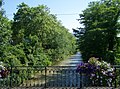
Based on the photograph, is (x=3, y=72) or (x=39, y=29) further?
(x=39, y=29)

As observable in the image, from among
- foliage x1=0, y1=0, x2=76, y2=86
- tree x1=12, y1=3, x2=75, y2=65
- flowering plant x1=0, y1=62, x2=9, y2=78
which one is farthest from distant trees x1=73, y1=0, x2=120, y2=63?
flowering plant x1=0, y1=62, x2=9, y2=78

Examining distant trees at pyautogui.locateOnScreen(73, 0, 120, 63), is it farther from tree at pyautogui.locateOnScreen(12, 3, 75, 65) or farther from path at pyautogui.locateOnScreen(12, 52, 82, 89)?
path at pyautogui.locateOnScreen(12, 52, 82, 89)

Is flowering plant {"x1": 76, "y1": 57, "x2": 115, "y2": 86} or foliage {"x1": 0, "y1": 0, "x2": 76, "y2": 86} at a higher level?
foliage {"x1": 0, "y1": 0, "x2": 76, "y2": 86}

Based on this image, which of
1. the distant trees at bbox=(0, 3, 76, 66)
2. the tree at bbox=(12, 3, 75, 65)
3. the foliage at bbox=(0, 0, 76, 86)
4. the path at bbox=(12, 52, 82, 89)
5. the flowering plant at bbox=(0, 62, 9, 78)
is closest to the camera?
the flowering plant at bbox=(0, 62, 9, 78)

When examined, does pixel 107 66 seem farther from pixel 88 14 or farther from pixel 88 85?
pixel 88 14

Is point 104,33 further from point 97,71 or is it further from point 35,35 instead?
point 97,71

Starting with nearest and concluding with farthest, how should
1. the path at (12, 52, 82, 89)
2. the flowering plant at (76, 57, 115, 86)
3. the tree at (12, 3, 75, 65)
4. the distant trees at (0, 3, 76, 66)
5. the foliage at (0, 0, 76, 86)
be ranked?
the flowering plant at (76, 57, 115, 86) → the path at (12, 52, 82, 89) → the foliage at (0, 0, 76, 86) → the distant trees at (0, 3, 76, 66) → the tree at (12, 3, 75, 65)

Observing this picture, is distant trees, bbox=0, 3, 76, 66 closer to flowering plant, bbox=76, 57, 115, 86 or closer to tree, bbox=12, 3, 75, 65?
tree, bbox=12, 3, 75, 65

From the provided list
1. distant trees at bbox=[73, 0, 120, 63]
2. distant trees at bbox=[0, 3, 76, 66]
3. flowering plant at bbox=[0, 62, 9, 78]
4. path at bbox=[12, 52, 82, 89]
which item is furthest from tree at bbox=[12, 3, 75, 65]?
flowering plant at bbox=[0, 62, 9, 78]

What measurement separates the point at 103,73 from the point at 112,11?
681 inches

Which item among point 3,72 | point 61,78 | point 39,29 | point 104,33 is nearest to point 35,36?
point 39,29

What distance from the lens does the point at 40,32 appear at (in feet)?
120

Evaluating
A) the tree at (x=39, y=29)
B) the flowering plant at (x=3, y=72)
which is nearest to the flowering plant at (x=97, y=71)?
the flowering plant at (x=3, y=72)

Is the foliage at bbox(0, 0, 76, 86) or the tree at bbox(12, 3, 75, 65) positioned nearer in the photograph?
the foliage at bbox(0, 0, 76, 86)
